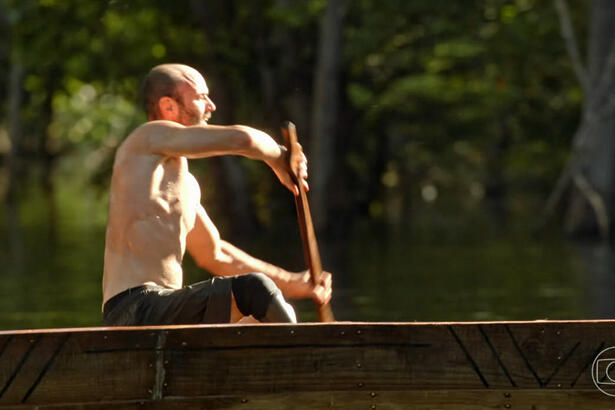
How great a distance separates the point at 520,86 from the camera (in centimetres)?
4075

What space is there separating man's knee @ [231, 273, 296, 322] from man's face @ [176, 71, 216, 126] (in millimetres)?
701

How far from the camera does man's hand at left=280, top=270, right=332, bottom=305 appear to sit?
7.04m

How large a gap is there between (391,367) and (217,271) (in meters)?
1.16

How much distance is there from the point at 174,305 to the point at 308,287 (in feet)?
2.44

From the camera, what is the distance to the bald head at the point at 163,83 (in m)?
6.63

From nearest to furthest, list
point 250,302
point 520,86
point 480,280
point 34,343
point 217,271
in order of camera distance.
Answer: point 34,343
point 250,302
point 217,271
point 480,280
point 520,86

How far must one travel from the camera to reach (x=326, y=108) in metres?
28.9

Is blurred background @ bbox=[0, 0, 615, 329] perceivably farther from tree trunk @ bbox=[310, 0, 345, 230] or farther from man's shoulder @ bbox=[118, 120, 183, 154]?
man's shoulder @ bbox=[118, 120, 183, 154]

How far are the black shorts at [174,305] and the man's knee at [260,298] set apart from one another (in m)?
0.06

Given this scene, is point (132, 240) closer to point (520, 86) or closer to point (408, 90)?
point (408, 90)

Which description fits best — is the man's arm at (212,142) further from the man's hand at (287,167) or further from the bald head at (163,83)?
the bald head at (163,83)

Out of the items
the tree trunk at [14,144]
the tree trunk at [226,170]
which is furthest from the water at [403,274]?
the tree trunk at [14,144]

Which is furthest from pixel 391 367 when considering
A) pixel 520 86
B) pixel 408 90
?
pixel 520 86

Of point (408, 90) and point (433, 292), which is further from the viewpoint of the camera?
point (408, 90)
